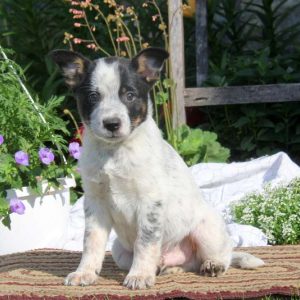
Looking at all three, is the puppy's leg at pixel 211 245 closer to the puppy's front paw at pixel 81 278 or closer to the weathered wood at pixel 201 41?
the puppy's front paw at pixel 81 278

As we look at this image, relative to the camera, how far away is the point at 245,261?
469 centimetres

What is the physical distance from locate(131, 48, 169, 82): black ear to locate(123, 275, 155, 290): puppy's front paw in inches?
42.0

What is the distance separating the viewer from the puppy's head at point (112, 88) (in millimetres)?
4047

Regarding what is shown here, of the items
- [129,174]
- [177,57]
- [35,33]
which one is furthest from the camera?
[35,33]

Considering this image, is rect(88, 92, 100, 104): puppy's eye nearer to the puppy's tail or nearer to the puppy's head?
the puppy's head

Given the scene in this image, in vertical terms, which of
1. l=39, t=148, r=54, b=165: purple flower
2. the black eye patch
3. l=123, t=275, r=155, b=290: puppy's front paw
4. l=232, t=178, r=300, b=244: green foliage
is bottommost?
l=232, t=178, r=300, b=244: green foliage

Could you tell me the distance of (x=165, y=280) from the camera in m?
4.36

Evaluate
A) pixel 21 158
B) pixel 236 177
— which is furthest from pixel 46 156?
pixel 236 177

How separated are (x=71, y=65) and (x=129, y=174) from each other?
0.68 m

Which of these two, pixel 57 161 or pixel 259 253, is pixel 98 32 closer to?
pixel 57 161

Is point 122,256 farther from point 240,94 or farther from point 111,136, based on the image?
point 240,94

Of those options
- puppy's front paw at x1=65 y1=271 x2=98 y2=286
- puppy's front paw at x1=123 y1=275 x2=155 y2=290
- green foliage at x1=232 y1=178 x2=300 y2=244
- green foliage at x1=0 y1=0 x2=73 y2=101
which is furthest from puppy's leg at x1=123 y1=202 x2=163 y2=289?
green foliage at x1=0 y1=0 x2=73 y2=101

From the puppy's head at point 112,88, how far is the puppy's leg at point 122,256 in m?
0.78

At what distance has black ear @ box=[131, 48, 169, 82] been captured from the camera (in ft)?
14.1
